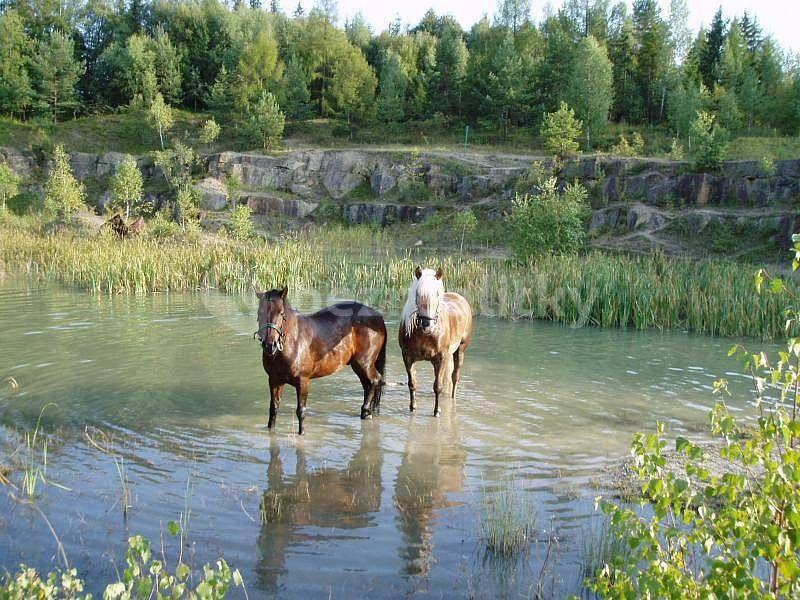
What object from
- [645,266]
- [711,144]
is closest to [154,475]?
[645,266]

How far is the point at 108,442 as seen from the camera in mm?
7109

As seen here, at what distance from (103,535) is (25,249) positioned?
75.1 ft

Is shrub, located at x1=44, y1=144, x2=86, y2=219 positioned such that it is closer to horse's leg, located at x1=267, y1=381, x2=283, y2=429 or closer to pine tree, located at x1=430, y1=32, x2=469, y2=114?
horse's leg, located at x1=267, y1=381, x2=283, y2=429

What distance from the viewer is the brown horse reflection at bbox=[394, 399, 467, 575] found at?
495 centimetres

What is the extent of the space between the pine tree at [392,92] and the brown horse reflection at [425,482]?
51865 millimetres

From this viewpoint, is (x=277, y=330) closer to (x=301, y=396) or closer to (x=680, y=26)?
(x=301, y=396)

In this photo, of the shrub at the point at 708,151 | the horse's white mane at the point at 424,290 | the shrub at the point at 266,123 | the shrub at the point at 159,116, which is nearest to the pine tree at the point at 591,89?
the shrub at the point at 708,151

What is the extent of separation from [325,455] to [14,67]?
68.2 meters

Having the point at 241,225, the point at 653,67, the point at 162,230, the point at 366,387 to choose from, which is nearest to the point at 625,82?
the point at 653,67

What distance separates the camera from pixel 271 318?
264 inches

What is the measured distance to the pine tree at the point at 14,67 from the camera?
192 ft

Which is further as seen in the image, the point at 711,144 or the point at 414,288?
the point at 711,144

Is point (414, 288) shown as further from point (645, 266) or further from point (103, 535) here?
point (645, 266)

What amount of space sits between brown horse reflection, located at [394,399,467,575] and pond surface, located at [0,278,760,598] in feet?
0.07
